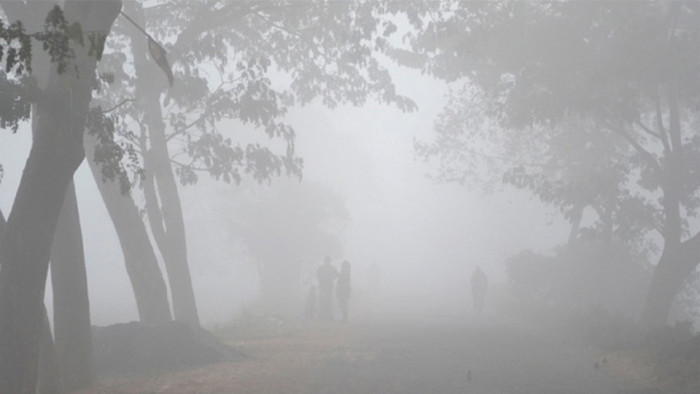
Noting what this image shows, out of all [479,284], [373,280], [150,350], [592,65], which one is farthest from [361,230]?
[150,350]

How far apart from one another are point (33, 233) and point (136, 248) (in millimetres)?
6723

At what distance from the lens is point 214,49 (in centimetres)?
1521

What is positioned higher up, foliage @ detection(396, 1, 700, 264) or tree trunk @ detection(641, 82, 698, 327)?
foliage @ detection(396, 1, 700, 264)

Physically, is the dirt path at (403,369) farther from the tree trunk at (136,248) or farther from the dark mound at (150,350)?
the tree trunk at (136,248)

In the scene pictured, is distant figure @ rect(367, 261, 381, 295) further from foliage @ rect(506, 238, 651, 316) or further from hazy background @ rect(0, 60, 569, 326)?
foliage @ rect(506, 238, 651, 316)

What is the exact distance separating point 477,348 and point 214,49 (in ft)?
30.4

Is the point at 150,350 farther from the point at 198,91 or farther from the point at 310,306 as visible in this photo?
the point at 310,306

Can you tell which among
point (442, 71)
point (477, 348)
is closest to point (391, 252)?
point (442, 71)

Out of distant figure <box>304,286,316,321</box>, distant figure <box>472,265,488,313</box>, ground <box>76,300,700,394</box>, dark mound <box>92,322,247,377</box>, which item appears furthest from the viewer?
distant figure <box>472,265,488,313</box>

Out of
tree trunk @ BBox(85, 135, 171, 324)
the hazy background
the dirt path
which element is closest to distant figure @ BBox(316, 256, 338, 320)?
the hazy background

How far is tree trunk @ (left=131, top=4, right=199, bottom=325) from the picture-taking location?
16344 mm

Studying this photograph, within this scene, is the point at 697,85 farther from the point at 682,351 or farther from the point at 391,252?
the point at 391,252

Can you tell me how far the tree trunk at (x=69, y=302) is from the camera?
387 inches

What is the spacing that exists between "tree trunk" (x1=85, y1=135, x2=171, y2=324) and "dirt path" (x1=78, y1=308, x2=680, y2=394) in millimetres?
2382
